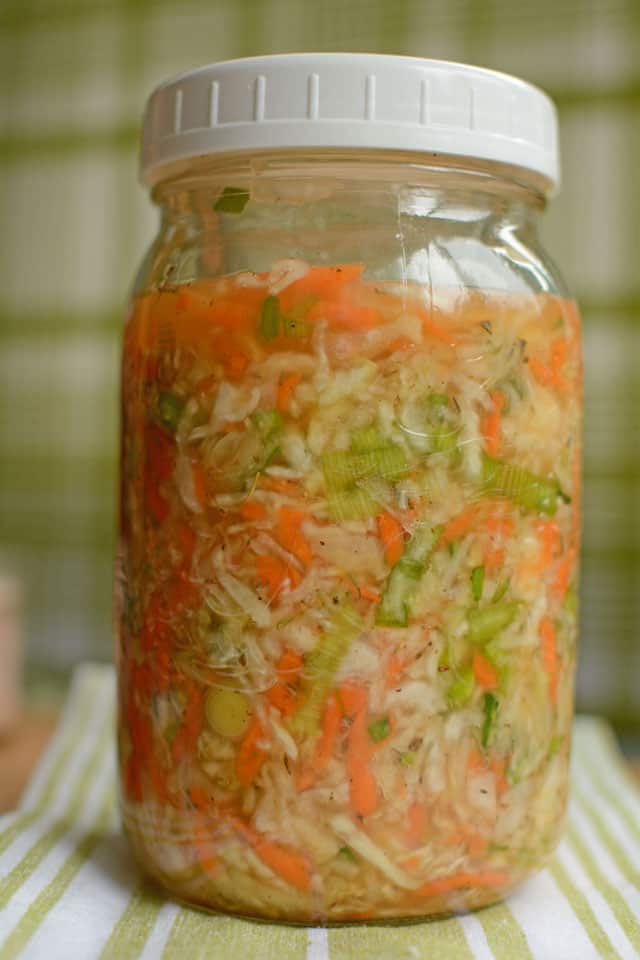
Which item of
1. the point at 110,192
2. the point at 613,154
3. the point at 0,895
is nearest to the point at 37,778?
the point at 0,895

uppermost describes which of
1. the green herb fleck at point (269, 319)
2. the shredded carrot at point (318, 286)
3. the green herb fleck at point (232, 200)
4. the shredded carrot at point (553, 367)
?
the green herb fleck at point (232, 200)

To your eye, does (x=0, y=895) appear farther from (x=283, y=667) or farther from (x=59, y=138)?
(x=59, y=138)

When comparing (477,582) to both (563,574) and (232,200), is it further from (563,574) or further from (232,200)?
(232,200)

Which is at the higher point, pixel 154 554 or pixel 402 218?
pixel 402 218

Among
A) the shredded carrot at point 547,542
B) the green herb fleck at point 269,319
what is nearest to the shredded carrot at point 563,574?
the shredded carrot at point 547,542

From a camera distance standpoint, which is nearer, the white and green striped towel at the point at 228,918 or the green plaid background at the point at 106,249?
the white and green striped towel at the point at 228,918

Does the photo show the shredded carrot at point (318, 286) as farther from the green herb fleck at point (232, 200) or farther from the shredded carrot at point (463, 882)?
the shredded carrot at point (463, 882)
